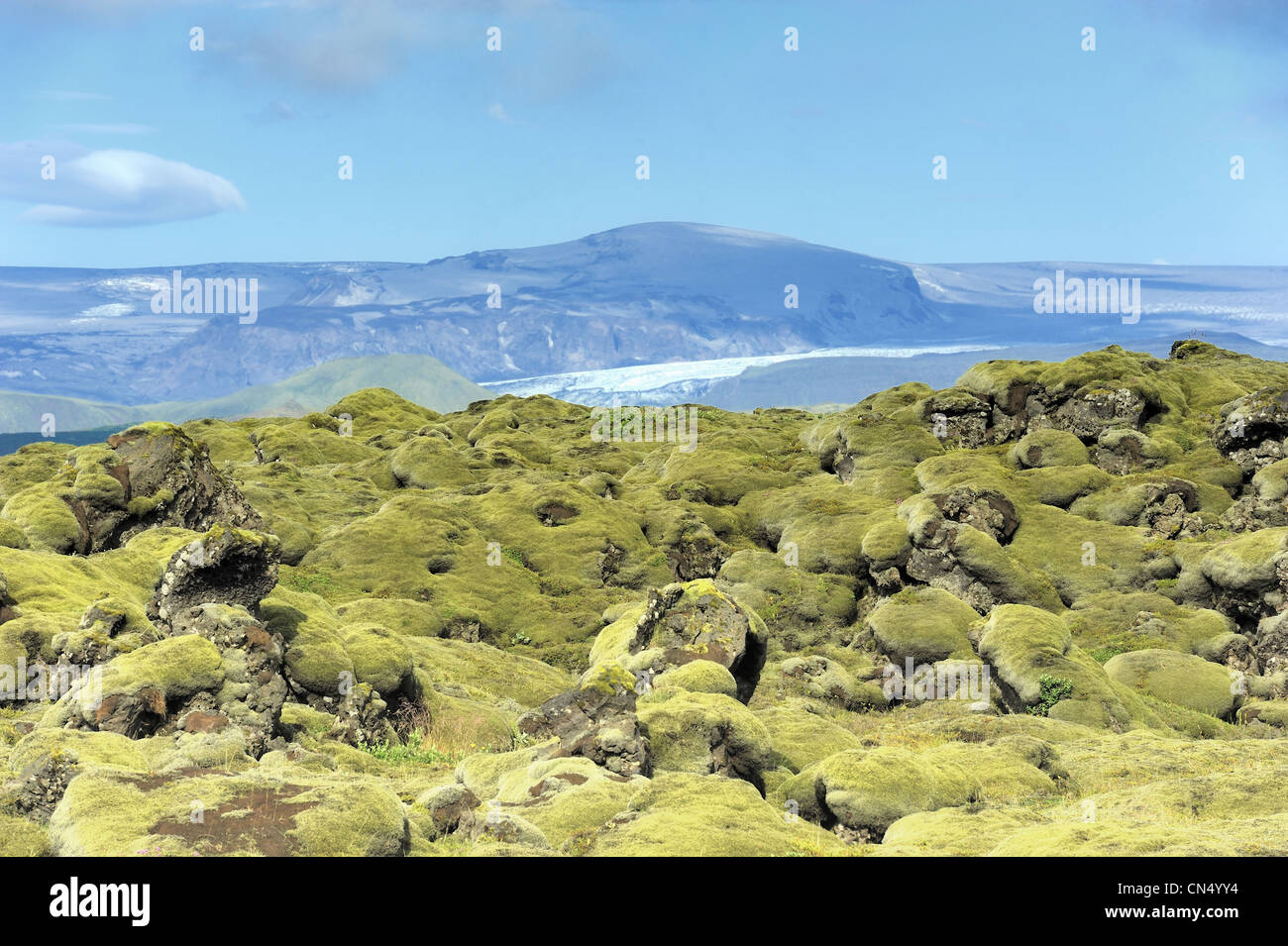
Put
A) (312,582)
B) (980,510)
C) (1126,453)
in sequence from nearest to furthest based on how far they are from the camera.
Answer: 1. (312,582)
2. (980,510)
3. (1126,453)

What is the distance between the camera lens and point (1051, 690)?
34719 mm

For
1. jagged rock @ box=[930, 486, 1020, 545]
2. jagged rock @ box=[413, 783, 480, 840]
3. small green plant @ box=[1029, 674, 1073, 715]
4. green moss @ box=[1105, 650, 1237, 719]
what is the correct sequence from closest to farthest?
jagged rock @ box=[413, 783, 480, 840] < small green plant @ box=[1029, 674, 1073, 715] < green moss @ box=[1105, 650, 1237, 719] < jagged rock @ box=[930, 486, 1020, 545]

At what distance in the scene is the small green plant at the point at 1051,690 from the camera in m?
34.6

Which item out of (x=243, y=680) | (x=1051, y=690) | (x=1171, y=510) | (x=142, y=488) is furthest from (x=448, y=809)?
(x=1171, y=510)

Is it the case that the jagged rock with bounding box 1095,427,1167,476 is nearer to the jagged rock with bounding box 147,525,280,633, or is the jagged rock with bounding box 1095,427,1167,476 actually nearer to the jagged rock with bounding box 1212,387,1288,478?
the jagged rock with bounding box 1212,387,1288,478

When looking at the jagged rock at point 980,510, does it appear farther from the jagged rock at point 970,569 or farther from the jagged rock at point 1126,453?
the jagged rock at point 1126,453

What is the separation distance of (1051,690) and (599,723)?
19004mm

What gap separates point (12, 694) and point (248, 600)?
5827 millimetres

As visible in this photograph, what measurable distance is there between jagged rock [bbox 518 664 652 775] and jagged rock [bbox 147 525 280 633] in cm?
837

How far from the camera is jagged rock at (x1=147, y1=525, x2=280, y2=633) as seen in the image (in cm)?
2748

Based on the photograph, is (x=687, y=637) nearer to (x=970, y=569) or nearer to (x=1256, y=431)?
(x=970, y=569)

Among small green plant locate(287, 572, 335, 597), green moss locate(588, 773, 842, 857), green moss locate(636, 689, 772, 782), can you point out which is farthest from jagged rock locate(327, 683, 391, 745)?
small green plant locate(287, 572, 335, 597)

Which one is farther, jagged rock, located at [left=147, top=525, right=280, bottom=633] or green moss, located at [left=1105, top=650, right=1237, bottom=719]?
green moss, located at [left=1105, top=650, right=1237, bottom=719]

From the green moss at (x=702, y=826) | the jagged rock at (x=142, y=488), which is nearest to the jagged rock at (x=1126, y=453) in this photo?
the jagged rock at (x=142, y=488)
